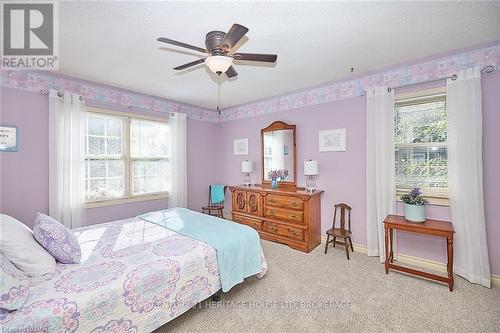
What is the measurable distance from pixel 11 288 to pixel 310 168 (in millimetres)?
3263

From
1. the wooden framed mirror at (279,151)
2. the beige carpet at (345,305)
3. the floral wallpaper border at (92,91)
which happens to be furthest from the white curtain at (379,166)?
the floral wallpaper border at (92,91)

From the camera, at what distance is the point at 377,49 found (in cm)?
242

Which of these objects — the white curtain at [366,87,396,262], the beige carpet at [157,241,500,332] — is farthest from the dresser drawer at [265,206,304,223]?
the white curtain at [366,87,396,262]

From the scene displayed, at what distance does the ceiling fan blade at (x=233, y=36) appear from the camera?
5.09 ft

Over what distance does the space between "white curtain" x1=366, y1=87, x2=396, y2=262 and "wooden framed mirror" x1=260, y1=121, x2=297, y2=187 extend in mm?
1217

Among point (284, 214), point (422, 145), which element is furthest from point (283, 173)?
point (422, 145)

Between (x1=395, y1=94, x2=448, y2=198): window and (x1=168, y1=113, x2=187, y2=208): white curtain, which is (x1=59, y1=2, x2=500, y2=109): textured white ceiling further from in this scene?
(x1=168, y1=113, x2=187, y2=208): white curtain

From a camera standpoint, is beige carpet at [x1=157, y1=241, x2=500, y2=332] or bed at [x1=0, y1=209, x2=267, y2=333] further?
beige carpet at [x1=157, y1=241, x2=500, y2=332]

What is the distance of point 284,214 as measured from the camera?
349 cm

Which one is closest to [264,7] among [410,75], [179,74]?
[179,74]

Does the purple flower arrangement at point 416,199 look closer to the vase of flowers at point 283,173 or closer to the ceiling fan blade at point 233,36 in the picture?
the vase of flowers at point 283,173

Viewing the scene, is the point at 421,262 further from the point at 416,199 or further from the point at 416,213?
the point at 416,199

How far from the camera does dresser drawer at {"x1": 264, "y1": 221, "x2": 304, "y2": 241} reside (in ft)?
10.9

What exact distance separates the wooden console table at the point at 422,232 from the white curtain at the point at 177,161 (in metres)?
3.44
